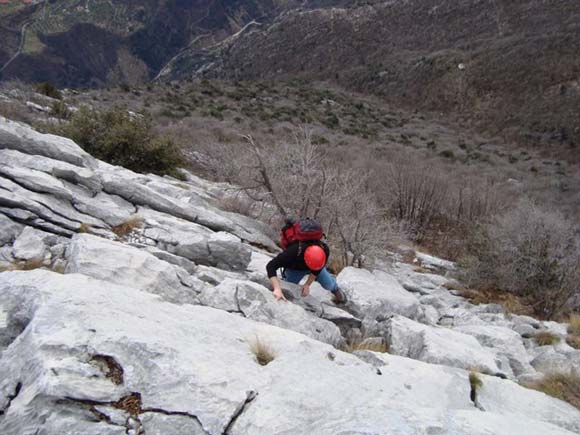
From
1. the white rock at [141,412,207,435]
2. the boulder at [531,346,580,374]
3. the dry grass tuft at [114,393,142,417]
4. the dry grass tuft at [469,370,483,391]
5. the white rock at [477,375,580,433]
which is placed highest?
the dry grass tuft at [114,393,142,417]

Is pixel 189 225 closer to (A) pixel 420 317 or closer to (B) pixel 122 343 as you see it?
(A) pixel 420 317

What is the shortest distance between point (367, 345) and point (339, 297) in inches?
41.6

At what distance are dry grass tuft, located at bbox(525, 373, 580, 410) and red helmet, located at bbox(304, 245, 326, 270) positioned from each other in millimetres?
2256

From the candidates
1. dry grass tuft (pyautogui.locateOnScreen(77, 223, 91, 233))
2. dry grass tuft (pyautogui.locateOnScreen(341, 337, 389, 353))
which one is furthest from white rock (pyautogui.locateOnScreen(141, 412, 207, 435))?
dry grass tuft (pyautogui.locateOnScreen(77, 223, 91, 233))

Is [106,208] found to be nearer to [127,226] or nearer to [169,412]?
[127,226]

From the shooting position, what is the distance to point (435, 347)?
14.9ft

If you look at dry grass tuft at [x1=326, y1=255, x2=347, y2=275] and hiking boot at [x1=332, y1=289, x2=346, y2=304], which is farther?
dry grass tuft at [x1=326, y1=255, x2=347, y2=275]

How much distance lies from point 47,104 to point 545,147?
31850 mm

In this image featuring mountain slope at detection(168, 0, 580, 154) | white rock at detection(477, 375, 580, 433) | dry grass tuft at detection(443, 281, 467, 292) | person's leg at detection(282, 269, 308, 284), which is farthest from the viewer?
mountain slope at detection(168, 0, 580, 154)

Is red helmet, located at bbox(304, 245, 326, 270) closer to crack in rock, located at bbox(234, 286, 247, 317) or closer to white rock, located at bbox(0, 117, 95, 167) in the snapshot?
crack in rock, located at bbox(234, 286, 247, 317)

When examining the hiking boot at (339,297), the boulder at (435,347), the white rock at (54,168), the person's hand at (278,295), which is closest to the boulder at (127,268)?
the person's hand at (278,295)

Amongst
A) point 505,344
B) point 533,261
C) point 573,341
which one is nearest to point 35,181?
point 505,344

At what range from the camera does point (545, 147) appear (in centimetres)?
3394

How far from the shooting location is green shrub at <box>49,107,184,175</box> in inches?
449
